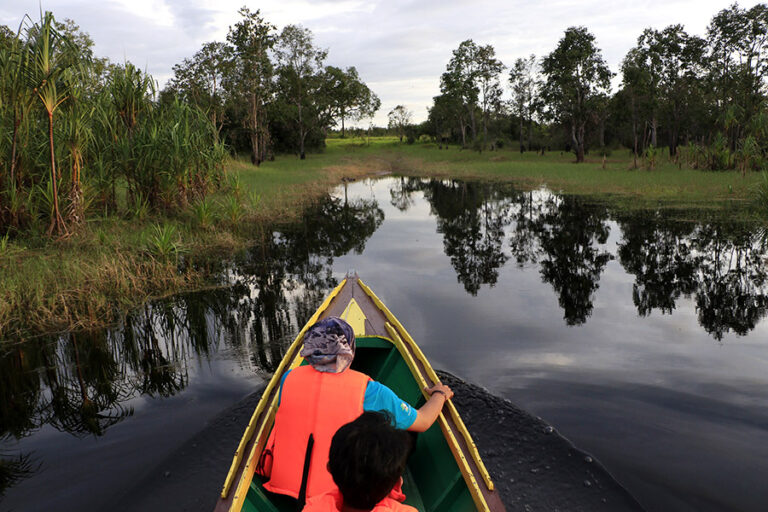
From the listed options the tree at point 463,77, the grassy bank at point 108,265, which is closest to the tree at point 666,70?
the tree at point 463,77

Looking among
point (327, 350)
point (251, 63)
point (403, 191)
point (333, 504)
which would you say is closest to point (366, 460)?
point (333, 504)

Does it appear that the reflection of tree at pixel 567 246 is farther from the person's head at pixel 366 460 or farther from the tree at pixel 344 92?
the tree at pixel 344 92

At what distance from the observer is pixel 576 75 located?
4122cm

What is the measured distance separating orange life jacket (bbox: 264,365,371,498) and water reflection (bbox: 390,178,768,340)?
595 cm

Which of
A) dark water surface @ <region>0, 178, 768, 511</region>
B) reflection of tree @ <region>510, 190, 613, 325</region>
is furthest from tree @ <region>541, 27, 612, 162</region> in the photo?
dark water surface @ <region>0, 178, 768, 511</region>

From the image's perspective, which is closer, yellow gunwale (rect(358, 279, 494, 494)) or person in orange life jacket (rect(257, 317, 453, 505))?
person in orange life jacket (rect(257, 317, 453, 505))

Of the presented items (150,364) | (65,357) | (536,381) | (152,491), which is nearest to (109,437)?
(152,491)

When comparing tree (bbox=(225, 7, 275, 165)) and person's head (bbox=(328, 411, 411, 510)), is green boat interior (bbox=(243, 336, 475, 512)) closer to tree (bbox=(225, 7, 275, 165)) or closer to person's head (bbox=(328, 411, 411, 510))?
person's head (bbox=(328, 411, 411, 510))

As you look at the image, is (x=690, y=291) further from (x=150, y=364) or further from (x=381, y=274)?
(x=150, y=364)

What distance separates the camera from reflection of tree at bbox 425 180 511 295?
11.0 metres

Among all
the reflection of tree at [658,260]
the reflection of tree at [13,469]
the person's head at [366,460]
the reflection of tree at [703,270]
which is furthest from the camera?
the reflection of tree at [658,260]

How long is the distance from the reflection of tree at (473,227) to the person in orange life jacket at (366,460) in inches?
302

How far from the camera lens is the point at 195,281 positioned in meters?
9.09

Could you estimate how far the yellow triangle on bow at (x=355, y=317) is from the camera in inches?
200
